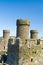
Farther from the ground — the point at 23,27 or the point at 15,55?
the point at 23,27

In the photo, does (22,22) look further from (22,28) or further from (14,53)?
(14,53)

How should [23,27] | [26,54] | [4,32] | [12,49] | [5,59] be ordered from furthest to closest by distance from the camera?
1. [4,32]
2. [23,27]
3. [5,59]
4. [12,49]
5. [26,54]

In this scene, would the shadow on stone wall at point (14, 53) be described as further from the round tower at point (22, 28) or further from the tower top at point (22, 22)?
the tower top at point (22, 22)

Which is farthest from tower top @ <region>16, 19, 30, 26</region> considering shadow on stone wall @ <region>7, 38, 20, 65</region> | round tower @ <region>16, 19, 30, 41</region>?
shadow on stone wall @ <region>7, 38, 20, 65</region>

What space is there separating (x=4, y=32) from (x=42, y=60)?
29.2 meters

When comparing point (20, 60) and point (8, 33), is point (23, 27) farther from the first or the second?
point (8, 33)

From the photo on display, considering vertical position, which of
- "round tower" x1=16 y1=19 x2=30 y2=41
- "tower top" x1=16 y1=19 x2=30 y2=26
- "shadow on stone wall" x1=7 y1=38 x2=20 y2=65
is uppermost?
"tower top" x1=16 y1=19 x2=30 y2=26

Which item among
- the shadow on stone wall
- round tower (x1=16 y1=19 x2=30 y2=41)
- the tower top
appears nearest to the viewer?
the shadow on stone wall

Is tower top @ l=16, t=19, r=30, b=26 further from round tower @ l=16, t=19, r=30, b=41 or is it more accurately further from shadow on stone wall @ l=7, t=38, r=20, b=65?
shadow on stone wall @ l=7, t=38, r=20, b=65

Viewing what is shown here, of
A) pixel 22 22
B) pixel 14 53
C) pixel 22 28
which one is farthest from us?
pixel 22 28

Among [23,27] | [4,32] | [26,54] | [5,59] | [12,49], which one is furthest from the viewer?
[4,32]

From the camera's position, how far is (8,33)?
197ft

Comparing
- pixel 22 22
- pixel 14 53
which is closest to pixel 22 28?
pixel 22 22

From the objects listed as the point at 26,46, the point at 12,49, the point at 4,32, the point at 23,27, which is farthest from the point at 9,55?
the point at 4,32
